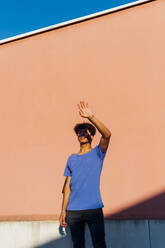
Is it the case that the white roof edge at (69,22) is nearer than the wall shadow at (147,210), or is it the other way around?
the wall shadow at (147,210)

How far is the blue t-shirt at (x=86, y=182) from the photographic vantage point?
2.91 metres

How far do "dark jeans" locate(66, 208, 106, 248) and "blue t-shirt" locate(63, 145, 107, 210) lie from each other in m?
0.05

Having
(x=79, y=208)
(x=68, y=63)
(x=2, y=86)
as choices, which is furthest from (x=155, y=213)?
(x=2, y=86)

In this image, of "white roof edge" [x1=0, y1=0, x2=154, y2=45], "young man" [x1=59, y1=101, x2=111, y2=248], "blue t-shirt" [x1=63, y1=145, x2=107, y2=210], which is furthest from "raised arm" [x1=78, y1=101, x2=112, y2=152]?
"white roof edge" [x1=0, y1=0, x2=154, y2=45]

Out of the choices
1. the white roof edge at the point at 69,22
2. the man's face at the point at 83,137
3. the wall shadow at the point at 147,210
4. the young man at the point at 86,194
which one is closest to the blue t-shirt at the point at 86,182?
the young man at the point at 86,194

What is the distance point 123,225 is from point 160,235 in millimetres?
439

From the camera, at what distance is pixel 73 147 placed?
4.19 m

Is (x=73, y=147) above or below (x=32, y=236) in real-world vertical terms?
above

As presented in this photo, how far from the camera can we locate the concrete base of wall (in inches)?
141

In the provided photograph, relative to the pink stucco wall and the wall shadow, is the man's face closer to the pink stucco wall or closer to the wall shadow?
the pink stucco wall

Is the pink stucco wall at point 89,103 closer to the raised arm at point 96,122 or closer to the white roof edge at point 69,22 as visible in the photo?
the white roof edge at point 69,22

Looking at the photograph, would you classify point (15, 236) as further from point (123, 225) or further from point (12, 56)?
point (12, 56)

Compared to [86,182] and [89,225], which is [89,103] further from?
[89,225]

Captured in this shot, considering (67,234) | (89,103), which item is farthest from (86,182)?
(89,103)
